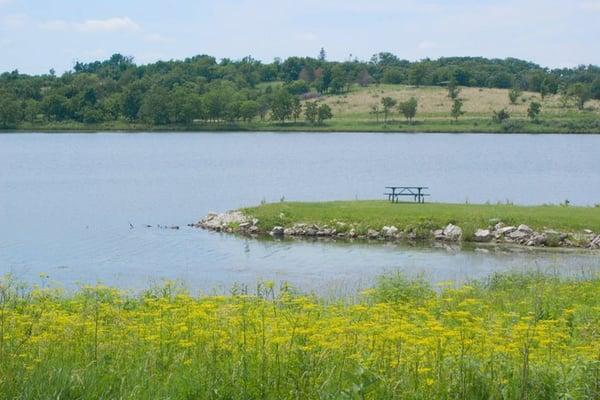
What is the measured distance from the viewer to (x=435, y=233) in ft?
142

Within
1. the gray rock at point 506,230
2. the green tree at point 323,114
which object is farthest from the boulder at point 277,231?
the green tree at point 323,114

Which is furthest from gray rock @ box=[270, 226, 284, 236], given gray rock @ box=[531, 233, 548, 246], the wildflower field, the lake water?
the wildflower field

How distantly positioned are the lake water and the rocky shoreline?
1.87 metres

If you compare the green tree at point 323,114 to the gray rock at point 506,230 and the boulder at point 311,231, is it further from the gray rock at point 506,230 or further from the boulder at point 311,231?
the gray rock at point 506,230

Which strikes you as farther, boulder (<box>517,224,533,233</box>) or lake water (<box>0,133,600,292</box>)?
boulder (<box>517,224,533,233</box>)

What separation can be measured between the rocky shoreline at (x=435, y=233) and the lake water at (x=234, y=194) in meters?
1.87

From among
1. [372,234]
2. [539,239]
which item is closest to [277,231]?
[372,234]

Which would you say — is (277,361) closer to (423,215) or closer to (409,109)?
(423,215)

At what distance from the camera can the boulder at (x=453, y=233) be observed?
42.9 meters

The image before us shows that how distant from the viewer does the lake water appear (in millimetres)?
36094

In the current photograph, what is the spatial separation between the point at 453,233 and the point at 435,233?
0.90 metres

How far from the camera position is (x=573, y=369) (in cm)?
1030

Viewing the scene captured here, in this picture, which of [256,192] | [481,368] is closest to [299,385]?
[481,368]

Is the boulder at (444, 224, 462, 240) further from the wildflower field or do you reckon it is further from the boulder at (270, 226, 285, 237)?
the wildflower field
